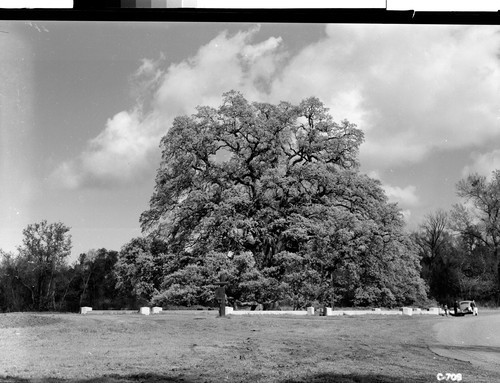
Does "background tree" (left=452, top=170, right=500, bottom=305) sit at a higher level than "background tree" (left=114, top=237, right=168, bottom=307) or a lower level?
higher

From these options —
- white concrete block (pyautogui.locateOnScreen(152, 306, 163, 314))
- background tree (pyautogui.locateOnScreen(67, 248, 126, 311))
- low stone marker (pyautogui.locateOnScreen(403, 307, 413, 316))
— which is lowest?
low stone marker (pyautogui.locateOnScreen(403, 307, 413, 316))

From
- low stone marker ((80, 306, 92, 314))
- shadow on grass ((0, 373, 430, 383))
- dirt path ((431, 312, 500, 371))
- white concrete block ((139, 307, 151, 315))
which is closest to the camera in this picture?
shadow on grass ((0, 373, 430, 383))

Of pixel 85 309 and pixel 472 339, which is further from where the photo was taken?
pixel 85 309

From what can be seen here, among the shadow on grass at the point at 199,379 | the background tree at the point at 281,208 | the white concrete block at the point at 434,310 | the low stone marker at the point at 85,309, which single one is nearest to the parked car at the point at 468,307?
the white concrete block at the point at 434,310

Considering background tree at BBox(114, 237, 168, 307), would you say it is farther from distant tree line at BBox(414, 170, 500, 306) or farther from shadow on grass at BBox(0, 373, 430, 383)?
distant tree line at BBox(414, 170, 500, 306)

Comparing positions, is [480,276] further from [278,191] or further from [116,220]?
[116,220]

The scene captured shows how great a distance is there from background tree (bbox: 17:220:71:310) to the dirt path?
2617mm

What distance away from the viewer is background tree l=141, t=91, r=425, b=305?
420 cm

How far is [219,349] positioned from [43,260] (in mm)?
1353

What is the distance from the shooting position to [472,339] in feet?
12.9

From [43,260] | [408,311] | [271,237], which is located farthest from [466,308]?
[43,260]

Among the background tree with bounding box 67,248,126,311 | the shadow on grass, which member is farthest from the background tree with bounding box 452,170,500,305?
the background tree with bounding box 67,248,126,311

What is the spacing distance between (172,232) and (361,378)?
1699 millimetres

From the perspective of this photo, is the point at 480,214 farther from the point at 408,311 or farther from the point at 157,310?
the point at 157,310
